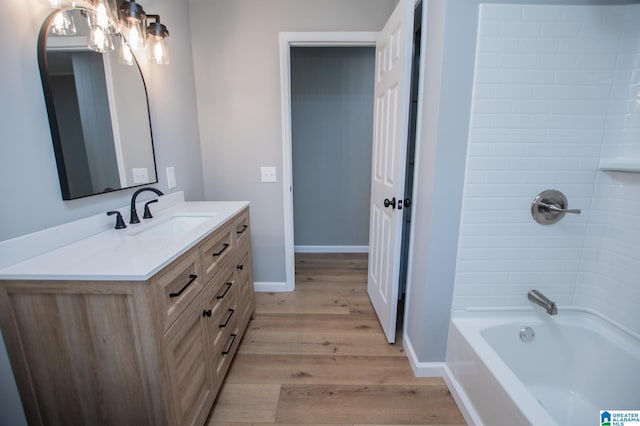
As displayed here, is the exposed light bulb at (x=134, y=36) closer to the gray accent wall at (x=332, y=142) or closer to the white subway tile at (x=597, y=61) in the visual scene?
the gray accent wall at (x=332, y=142)

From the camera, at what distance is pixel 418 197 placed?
1613 millimetres

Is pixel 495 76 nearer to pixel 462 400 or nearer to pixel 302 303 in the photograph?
pixel 462 400

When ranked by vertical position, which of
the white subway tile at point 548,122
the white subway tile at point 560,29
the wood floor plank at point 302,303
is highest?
the white subway tile at point 560,29

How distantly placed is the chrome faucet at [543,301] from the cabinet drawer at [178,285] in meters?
1.72

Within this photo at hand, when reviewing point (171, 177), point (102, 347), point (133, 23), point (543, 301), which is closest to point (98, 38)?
point (133, 23)

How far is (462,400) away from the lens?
1.39 meters

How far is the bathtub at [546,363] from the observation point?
48.2 inches

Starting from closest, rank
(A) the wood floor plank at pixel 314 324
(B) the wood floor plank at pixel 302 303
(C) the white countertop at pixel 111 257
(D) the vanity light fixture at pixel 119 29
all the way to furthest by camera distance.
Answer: (C) the white countertop at pixel 111 257 → (D) the vanity light fixture at pixel 119 29 → (A) the wood floor plank at pixel 314 324 → (B) the wood floor plank at pixel 302 303

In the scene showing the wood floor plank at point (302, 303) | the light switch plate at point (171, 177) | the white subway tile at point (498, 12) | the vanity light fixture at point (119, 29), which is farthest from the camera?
the wood floor plank at point (302, 303)

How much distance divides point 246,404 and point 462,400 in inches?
43.5

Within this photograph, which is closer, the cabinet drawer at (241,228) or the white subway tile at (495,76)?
the white subway tile at (495,76)

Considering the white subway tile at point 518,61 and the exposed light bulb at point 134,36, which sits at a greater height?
the exposed light bulb at point 134,36

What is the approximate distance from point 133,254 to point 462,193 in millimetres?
1493

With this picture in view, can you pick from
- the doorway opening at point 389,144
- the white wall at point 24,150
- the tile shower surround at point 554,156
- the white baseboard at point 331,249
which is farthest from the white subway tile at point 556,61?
the white baseboard at point 331,249
